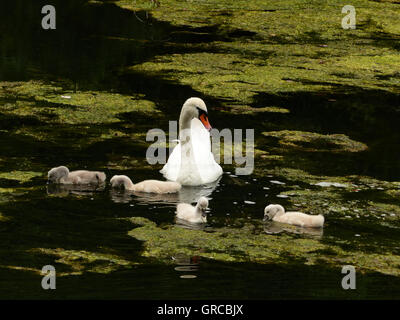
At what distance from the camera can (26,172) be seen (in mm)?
11125

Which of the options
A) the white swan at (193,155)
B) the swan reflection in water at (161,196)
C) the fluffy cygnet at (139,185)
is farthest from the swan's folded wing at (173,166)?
the fluffy cygnet at (139,185)

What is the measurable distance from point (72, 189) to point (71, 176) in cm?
15

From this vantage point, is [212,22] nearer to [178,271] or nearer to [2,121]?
[2,121]

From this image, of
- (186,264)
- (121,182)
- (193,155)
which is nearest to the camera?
(186,264)

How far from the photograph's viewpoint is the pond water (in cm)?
812

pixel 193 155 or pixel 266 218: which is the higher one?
pixel 193 155

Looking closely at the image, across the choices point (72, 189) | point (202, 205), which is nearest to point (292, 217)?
point (202, 205)

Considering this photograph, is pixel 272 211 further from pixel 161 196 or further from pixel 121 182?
pixel 121 182

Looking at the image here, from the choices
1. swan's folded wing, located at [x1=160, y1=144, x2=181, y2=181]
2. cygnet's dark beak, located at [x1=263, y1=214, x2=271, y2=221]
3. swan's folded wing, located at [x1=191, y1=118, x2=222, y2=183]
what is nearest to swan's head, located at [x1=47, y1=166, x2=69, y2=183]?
swan's folded wing, located at [x1=160, y1=144, x2=181, y2=181]

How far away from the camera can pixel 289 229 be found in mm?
9648

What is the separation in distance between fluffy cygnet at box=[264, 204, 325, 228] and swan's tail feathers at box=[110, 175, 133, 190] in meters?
1.62

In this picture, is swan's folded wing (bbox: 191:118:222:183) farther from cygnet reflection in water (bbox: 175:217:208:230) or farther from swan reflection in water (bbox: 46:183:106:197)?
cygnet reflection in water (bbox: 175:217:208:230)

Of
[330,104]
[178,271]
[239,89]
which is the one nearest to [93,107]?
[239,89]

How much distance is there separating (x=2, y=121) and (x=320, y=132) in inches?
166
